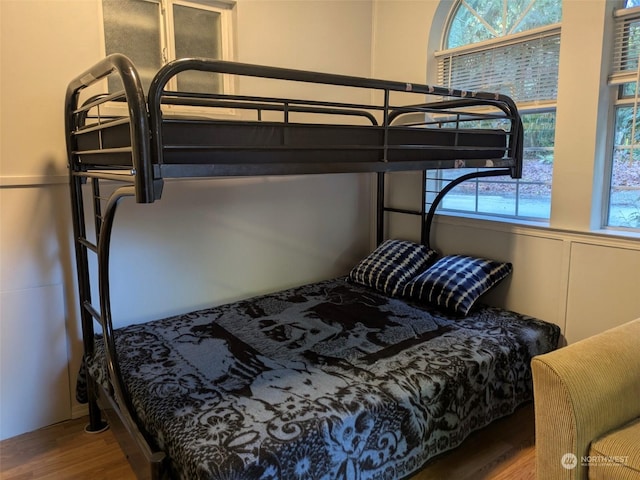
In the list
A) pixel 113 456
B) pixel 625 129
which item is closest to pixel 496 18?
pixel 625 129

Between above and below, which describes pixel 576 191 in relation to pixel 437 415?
above

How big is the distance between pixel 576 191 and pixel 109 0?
8.06 ft

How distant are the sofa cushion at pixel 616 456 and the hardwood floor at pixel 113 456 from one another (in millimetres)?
564

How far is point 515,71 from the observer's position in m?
2.62

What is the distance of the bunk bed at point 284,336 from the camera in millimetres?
1436

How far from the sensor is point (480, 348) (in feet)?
6.93

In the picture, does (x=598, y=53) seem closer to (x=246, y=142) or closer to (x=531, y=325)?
(x=531, y=325)

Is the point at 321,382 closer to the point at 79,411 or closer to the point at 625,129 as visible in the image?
the point at 79,411

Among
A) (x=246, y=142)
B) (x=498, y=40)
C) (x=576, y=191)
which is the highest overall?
(x=498, y=40)

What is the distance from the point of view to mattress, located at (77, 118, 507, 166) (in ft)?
4.67

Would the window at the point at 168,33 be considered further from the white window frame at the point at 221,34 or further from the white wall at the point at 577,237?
the white wall at the point at 577,237

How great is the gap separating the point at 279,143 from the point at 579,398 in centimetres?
121

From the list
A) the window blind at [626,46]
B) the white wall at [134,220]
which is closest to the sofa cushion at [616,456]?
the window blind at [626,46]

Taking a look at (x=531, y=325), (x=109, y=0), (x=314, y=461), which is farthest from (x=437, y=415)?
(x=109, y=0)
